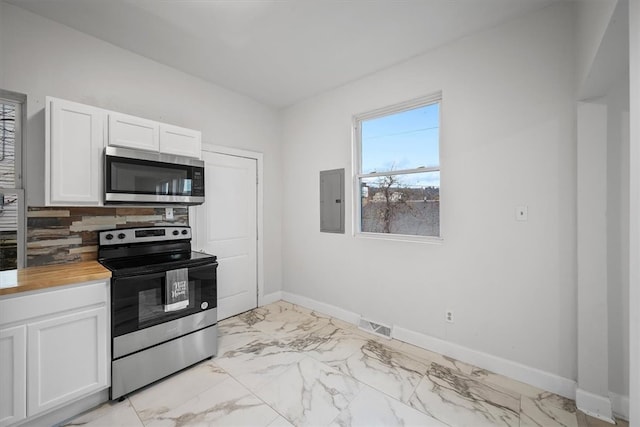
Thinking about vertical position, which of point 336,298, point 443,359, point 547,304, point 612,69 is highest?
point 612,69

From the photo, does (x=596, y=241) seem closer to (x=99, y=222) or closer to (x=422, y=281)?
(x=422, y=281)

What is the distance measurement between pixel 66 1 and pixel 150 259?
199 centimetres

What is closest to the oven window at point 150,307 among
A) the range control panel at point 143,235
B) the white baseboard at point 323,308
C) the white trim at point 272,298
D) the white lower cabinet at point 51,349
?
the white lower cabinet at point 51,349

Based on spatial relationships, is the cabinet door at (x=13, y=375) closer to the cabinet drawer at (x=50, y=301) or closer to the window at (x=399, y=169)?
the cabinet drawer at (x=50, y=301)

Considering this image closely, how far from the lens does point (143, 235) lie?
101 inches

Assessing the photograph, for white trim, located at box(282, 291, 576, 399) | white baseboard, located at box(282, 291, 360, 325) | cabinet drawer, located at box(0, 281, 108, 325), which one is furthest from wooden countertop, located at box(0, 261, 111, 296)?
white trim, located at box(282, 291, 576, 399)

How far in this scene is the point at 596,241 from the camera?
182 centimetres

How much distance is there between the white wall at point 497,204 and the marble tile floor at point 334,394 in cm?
33

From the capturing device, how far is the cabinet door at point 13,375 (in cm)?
156

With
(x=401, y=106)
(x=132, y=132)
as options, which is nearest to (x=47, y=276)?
(x=132, y=132)

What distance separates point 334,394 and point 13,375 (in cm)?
195

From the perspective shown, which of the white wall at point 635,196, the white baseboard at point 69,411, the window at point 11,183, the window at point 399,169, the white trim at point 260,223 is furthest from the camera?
the white trim at point 260,223

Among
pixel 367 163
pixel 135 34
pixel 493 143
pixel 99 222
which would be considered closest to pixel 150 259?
pixel 99 222

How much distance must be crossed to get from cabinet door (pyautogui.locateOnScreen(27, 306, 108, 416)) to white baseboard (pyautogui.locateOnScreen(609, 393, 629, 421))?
3394 millimetres
